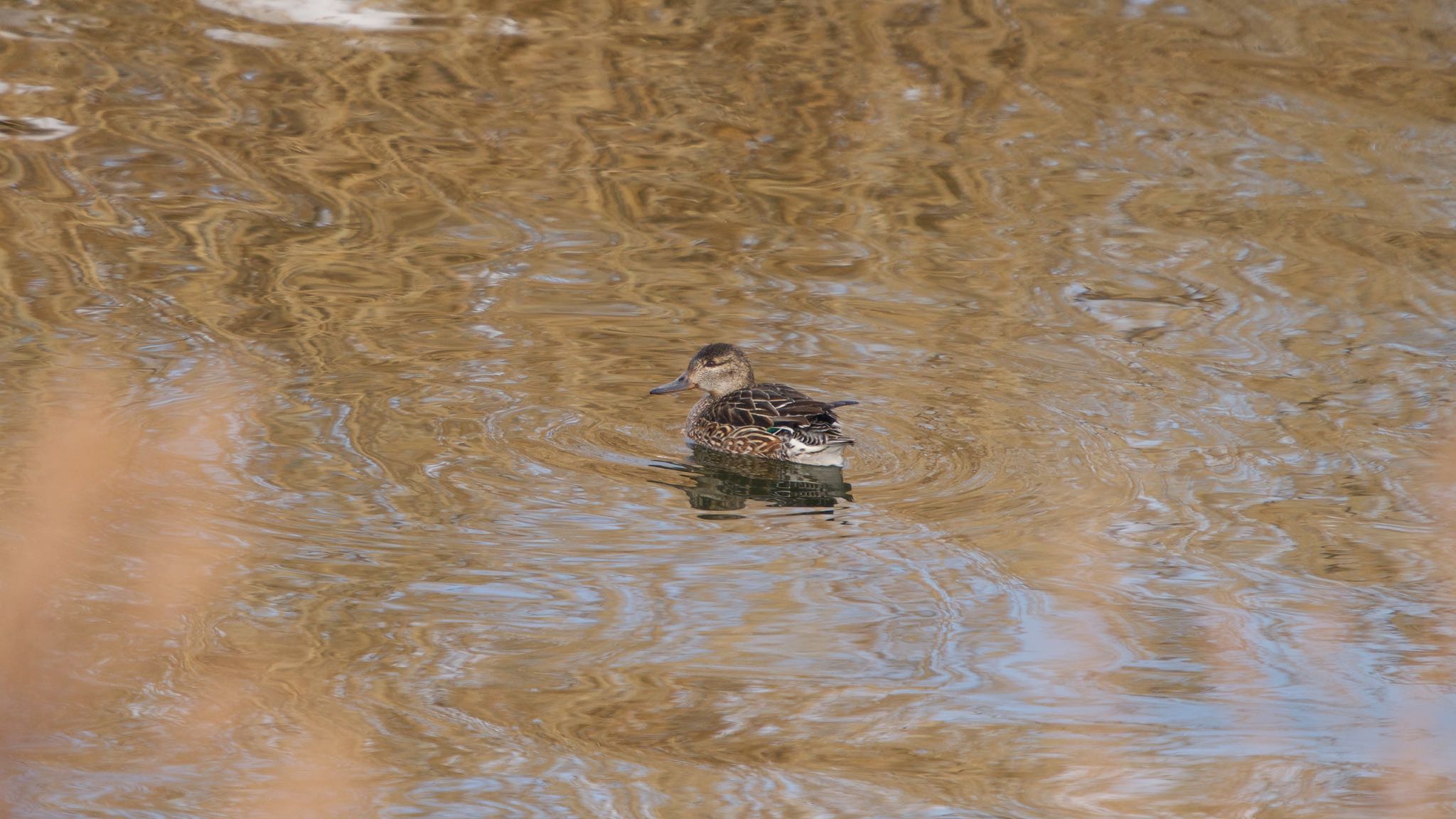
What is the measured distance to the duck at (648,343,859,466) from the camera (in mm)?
7992

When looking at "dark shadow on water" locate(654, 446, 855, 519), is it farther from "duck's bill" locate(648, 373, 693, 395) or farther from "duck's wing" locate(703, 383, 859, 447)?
"duck's bill" locate(648, 373, 693, 395)

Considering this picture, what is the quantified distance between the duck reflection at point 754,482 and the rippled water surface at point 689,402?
0.04 metres

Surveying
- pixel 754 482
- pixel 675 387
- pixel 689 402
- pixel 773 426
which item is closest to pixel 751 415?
pixel 773 426

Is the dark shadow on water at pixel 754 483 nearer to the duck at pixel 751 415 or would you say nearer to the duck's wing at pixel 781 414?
the duck at pixel 751 415

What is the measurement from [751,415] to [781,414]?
140 millimetres

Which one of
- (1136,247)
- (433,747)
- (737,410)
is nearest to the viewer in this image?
(433,747)

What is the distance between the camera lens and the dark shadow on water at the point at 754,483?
7.68m

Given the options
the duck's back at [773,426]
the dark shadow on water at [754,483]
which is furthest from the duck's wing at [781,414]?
the dark shadow on water at [754,483]

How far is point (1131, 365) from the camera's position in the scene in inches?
355

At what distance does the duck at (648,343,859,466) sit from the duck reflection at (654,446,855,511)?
0.05 meters

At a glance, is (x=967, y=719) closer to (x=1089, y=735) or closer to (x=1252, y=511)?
(x=1089, y=735)

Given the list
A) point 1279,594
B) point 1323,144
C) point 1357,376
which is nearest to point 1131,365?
point 1357,376

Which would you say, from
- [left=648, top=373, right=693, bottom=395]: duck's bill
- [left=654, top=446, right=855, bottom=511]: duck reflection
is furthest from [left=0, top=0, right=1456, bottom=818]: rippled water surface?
[left=648, top=373, right=693, bottom=395]: duck's bill

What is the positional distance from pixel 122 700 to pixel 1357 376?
19.4 feet
